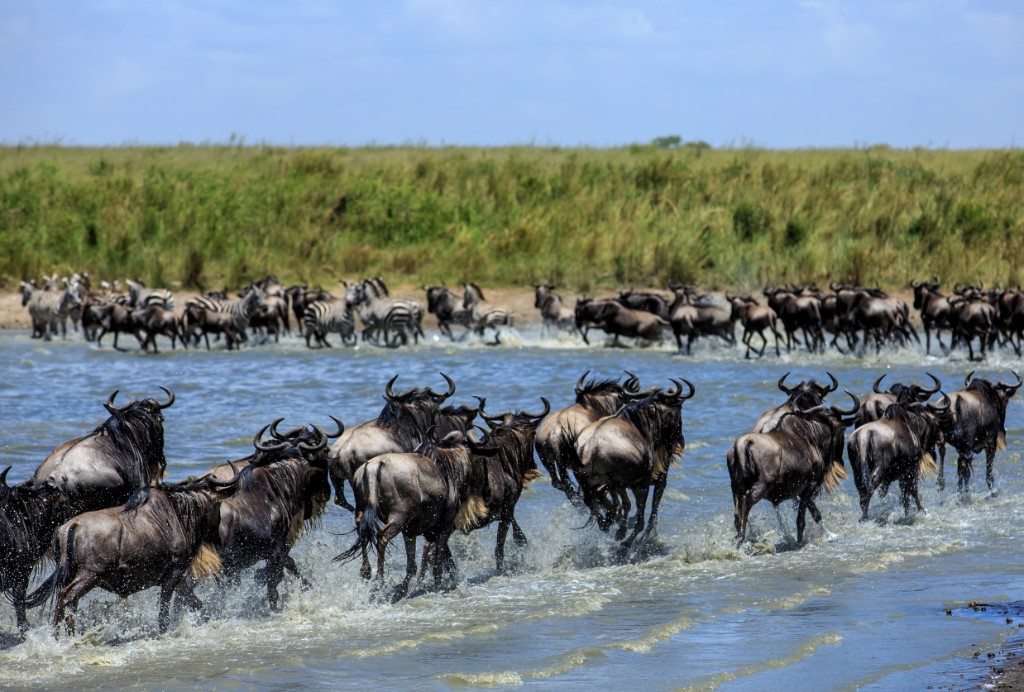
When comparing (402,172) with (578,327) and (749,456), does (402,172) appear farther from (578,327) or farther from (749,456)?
(749,456)

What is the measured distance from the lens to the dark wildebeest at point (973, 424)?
477 inches

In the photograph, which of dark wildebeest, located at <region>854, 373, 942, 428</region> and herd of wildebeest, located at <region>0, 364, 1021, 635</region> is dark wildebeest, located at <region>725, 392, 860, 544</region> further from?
dark wildebeest, located at <region>854, 373, 942, 428</region>

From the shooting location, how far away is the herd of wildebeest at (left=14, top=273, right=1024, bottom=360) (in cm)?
2359

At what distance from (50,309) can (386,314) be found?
20.5ft

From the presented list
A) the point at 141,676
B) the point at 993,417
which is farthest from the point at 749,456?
the point at 141,676

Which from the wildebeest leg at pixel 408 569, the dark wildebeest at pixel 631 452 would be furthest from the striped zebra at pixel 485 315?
the wildebeest leg at pixel 408 569

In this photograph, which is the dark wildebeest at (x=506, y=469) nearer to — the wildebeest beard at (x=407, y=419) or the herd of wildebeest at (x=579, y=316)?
the wildebeest beard at (x=407, y=419)

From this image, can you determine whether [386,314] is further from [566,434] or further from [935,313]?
[566,434]

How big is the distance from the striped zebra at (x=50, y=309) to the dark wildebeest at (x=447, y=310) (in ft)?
21.4

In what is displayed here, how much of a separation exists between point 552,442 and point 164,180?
100 ft

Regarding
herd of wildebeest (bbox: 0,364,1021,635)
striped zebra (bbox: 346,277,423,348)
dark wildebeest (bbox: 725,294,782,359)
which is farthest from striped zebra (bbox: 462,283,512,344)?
herd of wildebeest (bbox: 0,364,1021,635)

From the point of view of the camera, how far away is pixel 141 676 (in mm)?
7062

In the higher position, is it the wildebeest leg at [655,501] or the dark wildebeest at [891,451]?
the dark wildebeest at [891,451]

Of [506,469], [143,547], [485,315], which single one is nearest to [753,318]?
[485,315]
